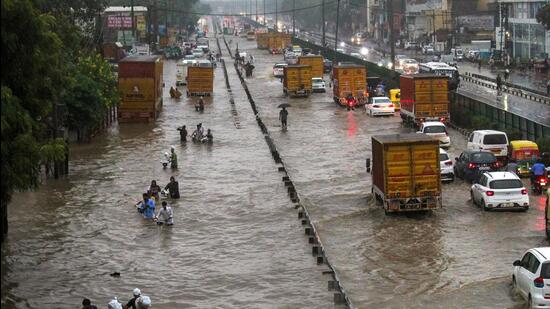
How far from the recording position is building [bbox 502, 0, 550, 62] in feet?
311

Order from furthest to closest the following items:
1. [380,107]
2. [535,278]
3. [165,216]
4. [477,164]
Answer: [380,107], [477,164], [165,216], [535,278]

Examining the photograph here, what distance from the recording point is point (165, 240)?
2811 centimetres

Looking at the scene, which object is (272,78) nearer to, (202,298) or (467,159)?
(467,159)

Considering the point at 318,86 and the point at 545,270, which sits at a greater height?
the point at 318,86

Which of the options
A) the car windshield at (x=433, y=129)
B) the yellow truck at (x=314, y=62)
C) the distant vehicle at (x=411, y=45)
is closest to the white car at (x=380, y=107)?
the car windshield at (x=433, y=129)

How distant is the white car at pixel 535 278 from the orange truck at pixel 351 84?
43576 millimetres

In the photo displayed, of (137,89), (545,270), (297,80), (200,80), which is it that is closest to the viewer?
(545,270)

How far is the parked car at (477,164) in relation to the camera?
35.3 m

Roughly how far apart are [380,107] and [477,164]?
23.2 metres


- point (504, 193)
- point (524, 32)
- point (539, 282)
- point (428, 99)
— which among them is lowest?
point (539, 282)

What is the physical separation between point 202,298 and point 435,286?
4884 millimetres

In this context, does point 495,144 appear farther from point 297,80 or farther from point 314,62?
point 314,62

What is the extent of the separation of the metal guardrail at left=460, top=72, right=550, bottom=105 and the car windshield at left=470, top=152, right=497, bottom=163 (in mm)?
26399

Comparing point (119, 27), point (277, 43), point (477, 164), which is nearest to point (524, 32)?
point (277, 43)
